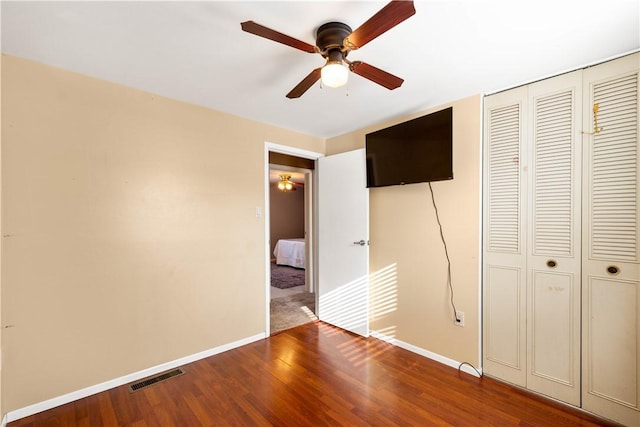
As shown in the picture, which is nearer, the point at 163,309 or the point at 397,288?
the point at 163,309

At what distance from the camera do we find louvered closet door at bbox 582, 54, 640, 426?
5.62ft

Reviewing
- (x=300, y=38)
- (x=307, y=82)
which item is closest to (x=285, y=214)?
(x=307, y=82)

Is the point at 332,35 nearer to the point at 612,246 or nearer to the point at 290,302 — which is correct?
the point at 612,246

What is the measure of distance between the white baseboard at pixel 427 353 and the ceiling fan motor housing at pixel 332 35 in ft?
8.49

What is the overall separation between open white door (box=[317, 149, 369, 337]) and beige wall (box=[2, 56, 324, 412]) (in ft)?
3.17

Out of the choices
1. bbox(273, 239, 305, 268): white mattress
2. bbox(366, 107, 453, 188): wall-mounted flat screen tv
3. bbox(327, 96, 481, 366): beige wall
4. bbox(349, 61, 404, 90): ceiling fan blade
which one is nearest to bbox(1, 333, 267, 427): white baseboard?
bbox(327, 96, 481, 366): beige wall

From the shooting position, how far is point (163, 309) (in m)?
2.38

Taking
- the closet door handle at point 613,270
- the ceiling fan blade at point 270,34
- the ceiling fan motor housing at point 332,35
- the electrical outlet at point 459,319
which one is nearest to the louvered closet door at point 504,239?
the electrical outlet at point 459,319

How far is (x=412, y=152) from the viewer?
257cm

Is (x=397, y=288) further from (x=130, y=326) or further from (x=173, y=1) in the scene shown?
(x=173, y=1)

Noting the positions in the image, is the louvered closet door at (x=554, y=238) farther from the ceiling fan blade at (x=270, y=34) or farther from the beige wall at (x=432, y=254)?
the ceiling fan blade at (x=270, y=34)

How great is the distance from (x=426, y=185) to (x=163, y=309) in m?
2.60

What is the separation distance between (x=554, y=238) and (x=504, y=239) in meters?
0.31

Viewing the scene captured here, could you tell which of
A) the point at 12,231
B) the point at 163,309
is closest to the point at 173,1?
the point at 12,231
